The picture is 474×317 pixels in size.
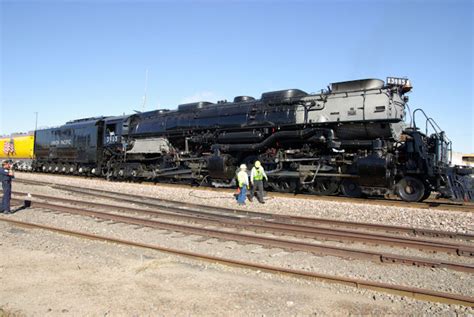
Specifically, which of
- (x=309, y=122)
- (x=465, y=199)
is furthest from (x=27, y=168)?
(x=465, y=199)

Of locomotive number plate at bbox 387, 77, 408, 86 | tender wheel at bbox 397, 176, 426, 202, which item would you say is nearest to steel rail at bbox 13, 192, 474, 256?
tender wheel at bbox 397, 176, 426, 202

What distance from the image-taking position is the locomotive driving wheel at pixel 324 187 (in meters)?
13.2

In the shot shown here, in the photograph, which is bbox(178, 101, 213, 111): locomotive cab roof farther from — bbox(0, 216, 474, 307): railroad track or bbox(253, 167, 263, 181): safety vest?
bbox(0, 216, 474, 307): railroad track

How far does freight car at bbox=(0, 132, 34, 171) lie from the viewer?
101ft

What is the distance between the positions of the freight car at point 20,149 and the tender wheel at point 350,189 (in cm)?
2631

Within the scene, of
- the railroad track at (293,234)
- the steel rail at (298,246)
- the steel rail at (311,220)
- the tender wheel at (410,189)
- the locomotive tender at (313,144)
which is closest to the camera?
the steel rail at (298,246)

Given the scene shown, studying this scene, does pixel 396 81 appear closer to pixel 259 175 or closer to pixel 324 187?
pixel 324 187

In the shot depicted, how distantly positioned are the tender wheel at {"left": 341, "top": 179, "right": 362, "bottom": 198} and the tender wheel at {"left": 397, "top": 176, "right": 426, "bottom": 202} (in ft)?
4.21

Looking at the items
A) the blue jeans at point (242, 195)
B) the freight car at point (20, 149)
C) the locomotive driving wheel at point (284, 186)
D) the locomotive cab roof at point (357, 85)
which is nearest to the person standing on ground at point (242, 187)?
the blue jeans at point (242, 195)

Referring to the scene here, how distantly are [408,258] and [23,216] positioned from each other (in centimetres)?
915

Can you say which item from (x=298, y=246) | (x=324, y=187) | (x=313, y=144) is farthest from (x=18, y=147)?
(x=298, y=246)

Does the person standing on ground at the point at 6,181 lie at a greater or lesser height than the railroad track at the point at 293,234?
greater

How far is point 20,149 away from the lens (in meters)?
32.2

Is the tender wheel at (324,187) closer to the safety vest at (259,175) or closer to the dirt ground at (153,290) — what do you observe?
the safety vest at (259,175)
